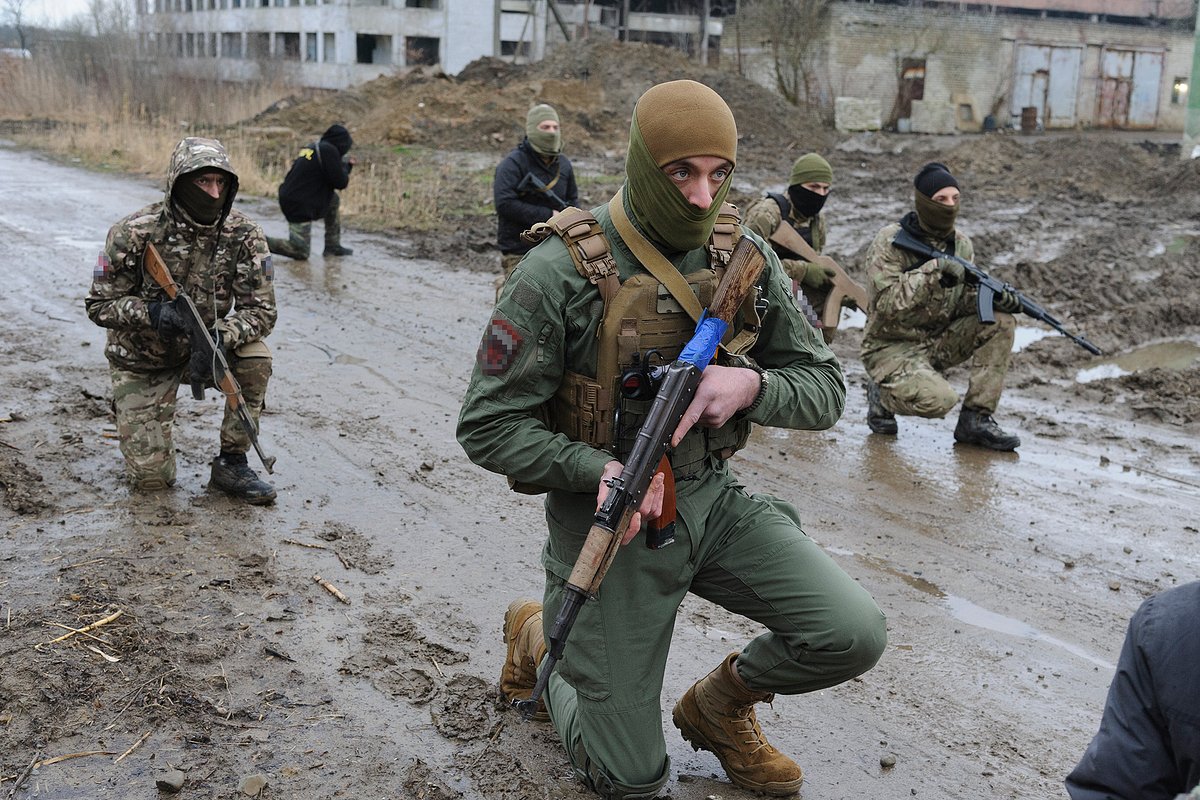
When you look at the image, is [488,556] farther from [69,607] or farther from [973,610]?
[973,610]

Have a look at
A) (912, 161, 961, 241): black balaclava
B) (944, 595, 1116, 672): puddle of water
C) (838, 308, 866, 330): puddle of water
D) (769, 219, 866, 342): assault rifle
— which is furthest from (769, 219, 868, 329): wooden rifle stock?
(944, 595, 1116, 672): puddle of water

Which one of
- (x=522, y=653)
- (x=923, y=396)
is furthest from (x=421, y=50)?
(x=522, y=653)

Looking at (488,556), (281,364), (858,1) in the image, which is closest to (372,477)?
(488,556)

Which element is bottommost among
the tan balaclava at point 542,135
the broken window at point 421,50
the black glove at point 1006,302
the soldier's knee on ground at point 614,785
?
the soldier's knee on ground at point 614,785

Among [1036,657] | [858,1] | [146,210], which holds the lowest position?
[1036,657]

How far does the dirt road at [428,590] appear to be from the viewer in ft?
11.2

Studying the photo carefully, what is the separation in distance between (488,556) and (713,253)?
7.60 feet

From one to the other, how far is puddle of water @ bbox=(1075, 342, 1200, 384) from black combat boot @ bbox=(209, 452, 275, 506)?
6172 millimetres

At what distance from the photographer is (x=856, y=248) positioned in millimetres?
→ 14148

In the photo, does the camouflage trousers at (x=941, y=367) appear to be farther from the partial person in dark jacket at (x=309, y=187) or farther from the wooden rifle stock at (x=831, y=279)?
the partial person in dark jacket at (x=309, y=187)

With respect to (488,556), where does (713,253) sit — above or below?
above

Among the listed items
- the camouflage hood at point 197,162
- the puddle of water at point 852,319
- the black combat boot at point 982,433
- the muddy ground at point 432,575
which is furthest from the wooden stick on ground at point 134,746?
the puddle of water at point 852,319

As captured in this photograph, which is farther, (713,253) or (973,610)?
(973,610)

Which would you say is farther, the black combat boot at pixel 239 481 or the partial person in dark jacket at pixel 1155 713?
the black combat boot at pixel 239 481
